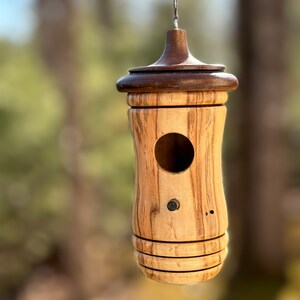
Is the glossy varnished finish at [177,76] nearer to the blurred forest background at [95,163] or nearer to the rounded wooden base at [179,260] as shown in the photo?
the rounded wooden base at [179,260]

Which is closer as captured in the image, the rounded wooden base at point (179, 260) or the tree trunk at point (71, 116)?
the rounded wooden base at point (179, 260)

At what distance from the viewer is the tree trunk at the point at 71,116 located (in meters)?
4.46

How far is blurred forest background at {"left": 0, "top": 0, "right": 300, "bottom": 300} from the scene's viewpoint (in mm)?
4133

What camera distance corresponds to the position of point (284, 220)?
525cm

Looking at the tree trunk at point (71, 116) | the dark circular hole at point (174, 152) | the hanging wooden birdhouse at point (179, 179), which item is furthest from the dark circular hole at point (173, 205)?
the tree trunk at point (71, 116)

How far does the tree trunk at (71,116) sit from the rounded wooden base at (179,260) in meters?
2.99

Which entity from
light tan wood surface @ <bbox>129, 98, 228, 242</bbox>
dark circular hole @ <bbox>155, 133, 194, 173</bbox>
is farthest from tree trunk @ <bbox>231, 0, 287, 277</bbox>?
light tan wood surface @ <bbox>129, 98, 228, 242</bbox>

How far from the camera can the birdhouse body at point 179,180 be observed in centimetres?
138

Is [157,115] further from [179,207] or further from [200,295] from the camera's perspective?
[200,295]

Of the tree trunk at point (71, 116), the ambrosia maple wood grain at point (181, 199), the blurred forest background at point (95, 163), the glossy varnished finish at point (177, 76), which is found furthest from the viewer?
the tree trunk at point (71, 116)

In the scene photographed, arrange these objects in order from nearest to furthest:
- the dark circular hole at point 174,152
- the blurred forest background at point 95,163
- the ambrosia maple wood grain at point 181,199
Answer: the ambrosia maple wood grain at point 181,199 < the dark circular hole at point 174,152 < the blurred forest background at point 95,163

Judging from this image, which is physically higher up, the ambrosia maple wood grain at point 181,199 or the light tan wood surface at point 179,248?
the ambrosia maple wood grain at point 181,199

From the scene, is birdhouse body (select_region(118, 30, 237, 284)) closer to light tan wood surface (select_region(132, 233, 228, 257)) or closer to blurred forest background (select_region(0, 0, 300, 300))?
light tan wood surface (select_region(132, 233, 228, 257))

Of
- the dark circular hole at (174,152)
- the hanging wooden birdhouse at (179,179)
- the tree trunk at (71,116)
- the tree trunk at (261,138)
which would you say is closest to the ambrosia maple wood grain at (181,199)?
the hanging wooden birdhouse at (179,179)
